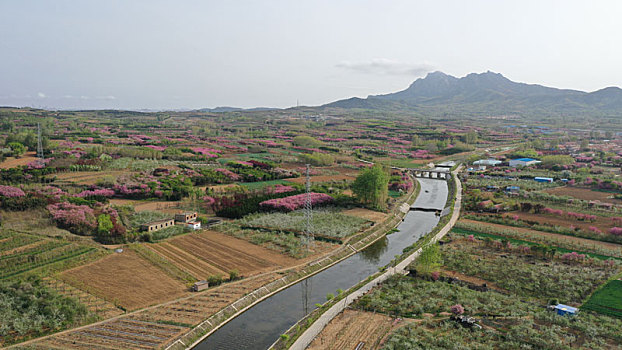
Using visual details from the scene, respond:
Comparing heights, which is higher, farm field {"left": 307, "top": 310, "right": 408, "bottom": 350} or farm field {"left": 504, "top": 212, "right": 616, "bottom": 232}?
farm field {"left": 504, "top": 212, "right": 616, "bottom": 232}

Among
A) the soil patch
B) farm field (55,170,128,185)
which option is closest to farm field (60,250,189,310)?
farm field (55,170,128,185)

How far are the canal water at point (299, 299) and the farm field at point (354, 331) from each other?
227 cm

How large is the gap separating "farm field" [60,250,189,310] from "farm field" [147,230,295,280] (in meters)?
1.82

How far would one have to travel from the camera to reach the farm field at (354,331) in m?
17.3

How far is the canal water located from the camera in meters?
18.3

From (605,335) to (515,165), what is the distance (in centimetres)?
5857

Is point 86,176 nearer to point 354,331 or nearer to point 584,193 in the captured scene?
point 354,331

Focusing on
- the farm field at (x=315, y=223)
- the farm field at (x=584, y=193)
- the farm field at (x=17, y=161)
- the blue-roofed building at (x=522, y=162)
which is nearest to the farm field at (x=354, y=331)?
the farm field at (x=315, y=223)

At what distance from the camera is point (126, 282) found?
869 inches

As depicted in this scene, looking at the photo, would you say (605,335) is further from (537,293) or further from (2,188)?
(2,188)

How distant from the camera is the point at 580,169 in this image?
62.4 m

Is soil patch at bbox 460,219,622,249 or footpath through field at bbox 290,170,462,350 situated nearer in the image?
footpath through field at bbox 290,170,462,350

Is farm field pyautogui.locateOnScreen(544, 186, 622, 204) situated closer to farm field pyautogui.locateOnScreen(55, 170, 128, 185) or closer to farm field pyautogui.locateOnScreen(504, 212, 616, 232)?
farm field pyautogui.locateOnScreen(504, 212, 616, 232)

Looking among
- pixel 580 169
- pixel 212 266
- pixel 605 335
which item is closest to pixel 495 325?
pixel 605 335
